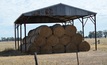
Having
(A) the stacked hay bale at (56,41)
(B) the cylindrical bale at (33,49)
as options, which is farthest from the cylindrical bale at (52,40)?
(B) the cylindrical bale at (33,49)

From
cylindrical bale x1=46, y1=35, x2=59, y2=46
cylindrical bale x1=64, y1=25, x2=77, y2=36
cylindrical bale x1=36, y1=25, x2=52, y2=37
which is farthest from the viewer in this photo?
cylindrical bale x1=64, y1=25, x2=77, y2=36

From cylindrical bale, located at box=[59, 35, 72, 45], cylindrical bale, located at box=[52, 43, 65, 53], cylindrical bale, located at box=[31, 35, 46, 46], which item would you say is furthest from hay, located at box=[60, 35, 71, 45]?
cylindrical bale, located at box=[31, 35, 46, 46]

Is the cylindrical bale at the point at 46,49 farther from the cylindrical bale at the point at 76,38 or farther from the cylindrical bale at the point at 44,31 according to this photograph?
the cylindrical bale at the point at 76,38

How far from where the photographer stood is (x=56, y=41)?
3372 cm

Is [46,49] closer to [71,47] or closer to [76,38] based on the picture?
[71,47]

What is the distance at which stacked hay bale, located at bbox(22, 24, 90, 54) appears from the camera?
33031 mm

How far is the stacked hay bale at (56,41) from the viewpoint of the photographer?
1300 inches

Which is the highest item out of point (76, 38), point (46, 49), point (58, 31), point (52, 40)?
point (58, 31)

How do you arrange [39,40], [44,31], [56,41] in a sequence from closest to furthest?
[39,40], [44,31], [56,41]

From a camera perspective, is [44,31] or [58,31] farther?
[58,31]

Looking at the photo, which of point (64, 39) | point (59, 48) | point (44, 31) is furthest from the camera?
point (64, 39)

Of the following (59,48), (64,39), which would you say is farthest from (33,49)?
(64,39)

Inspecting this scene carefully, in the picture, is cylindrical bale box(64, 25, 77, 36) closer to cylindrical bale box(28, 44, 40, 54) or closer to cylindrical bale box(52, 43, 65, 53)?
cylindrical bale box(52, 43, 65, 53)

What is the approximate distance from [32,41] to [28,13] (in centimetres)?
321
